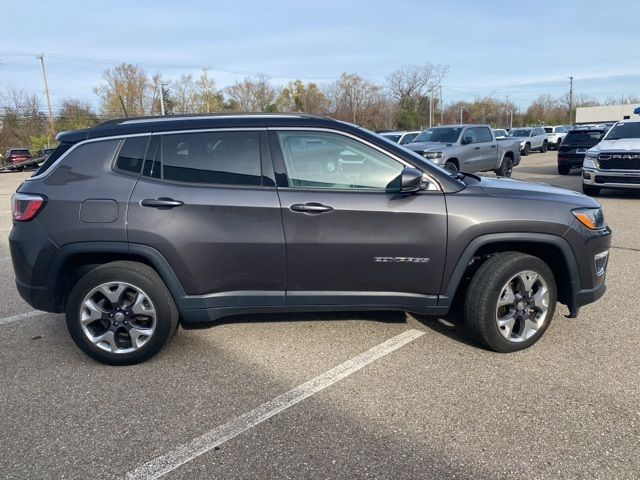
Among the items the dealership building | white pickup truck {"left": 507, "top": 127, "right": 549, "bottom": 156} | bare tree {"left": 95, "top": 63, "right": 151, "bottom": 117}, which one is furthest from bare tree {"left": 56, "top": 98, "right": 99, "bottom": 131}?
the dealership building

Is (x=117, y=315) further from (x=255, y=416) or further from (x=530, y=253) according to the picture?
(x=530, y=253)

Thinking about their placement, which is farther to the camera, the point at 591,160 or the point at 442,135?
the point at 442,135

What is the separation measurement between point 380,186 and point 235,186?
3.55 feet

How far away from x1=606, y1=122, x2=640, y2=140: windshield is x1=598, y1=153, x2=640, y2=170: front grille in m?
1.70

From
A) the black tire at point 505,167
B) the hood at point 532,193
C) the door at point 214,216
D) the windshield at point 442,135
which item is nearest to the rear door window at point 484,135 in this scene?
the windshield at point 442,135

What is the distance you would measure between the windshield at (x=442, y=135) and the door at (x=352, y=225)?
11207 millimetres

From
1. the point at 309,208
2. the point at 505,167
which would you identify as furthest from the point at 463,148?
the point at 309,208

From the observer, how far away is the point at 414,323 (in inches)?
175

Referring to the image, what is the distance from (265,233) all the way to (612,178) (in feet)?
34.9

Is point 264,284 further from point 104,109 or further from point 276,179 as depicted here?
point 104,109

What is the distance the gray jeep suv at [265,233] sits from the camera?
3598 millimetres

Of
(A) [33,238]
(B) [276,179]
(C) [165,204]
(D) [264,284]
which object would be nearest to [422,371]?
(D) [264,284]

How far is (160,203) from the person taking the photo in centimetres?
357

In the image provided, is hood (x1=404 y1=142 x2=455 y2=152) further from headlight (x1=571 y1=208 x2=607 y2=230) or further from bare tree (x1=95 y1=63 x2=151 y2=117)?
bare tree (x1=95 y1=63 x2=151 y2=117)
